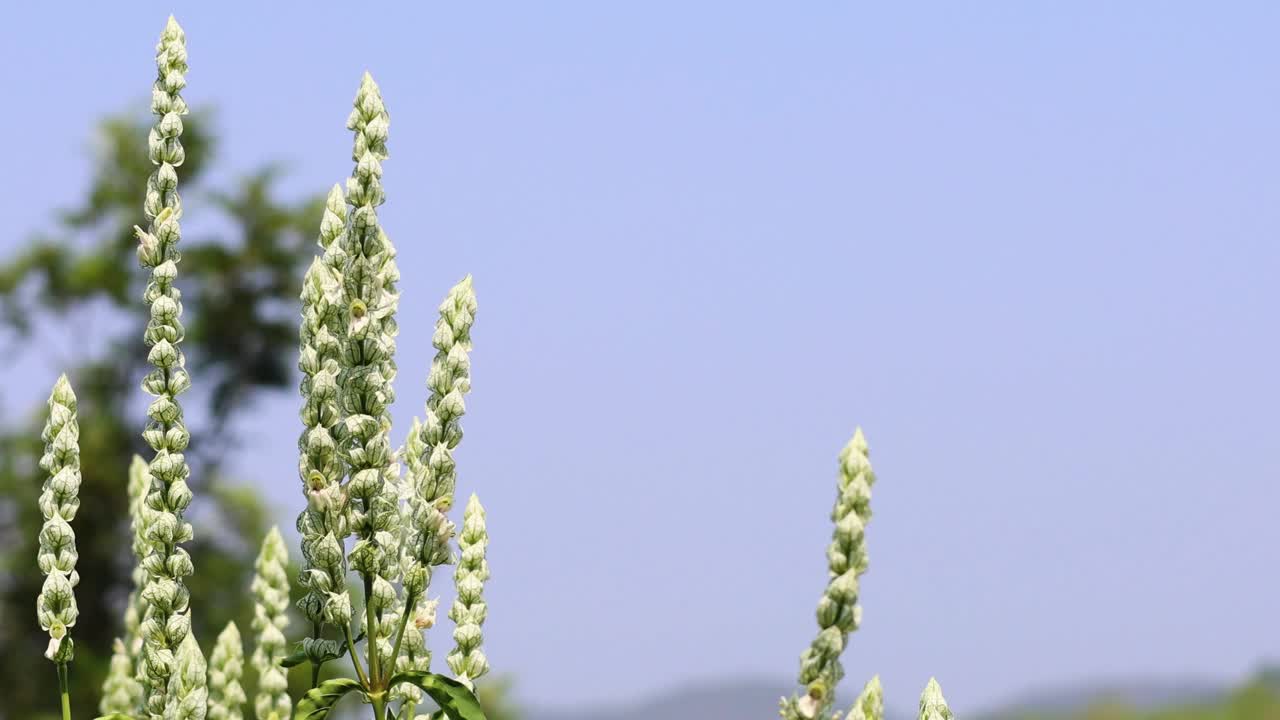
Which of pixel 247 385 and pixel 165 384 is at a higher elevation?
pixel 247 385

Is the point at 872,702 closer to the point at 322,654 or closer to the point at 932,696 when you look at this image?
the point at 932,696

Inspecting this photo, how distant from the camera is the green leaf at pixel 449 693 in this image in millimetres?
2814

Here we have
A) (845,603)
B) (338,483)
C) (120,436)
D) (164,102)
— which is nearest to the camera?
(845,603)

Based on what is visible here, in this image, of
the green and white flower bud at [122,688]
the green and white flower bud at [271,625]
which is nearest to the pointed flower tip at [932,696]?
the green and white flower bud at [271,625]

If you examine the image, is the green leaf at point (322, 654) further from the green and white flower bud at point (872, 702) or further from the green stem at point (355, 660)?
the green and white flower bud at point (872, 702)

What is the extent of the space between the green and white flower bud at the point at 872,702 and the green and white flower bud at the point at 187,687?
1.30m

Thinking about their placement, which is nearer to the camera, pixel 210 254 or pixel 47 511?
pixel 47 511

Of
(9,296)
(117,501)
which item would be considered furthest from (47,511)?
(9,296)

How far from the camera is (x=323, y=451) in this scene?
289 cm

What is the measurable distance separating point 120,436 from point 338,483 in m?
25.5

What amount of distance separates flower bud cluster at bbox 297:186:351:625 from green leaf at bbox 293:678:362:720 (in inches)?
5.5

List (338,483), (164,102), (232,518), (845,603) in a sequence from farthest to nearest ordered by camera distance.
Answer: (232,518), (164,102), (338,483), (845,603)

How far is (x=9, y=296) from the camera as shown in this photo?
27.9m

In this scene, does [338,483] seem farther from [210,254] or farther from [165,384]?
[210,254]
